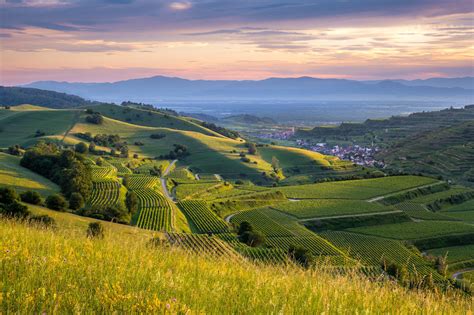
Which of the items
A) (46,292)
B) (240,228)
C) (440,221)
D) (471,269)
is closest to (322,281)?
(46,292)

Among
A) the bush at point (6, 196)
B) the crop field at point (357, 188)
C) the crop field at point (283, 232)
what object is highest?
the bush at point (6, 196)

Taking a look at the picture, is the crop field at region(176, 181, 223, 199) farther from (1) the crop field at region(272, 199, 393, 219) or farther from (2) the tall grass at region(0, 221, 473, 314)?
(2) the tall grass at region(0, 221, 473, 314)

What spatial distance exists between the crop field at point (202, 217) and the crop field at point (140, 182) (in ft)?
38.4

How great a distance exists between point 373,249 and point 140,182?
5411 centimetres

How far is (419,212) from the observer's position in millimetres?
99625

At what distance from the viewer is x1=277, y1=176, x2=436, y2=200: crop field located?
110m

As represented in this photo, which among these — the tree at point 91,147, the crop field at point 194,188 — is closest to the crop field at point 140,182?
the crop field at point 194,188

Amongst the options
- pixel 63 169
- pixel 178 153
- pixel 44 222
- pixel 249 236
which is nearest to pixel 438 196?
pixel 249 236

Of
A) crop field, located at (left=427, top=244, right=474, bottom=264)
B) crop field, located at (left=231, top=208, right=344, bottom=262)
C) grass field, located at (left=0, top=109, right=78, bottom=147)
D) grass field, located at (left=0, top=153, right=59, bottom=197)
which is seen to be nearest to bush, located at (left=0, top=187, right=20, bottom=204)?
grass field, located at (left=0, top=153, right=59, bottom=197)

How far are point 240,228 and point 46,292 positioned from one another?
70348 mm

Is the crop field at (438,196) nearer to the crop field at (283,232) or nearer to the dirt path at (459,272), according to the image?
the dirt path at (459,272)

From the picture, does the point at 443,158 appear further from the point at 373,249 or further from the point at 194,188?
the point at 373,249

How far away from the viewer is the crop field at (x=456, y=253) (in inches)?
2810

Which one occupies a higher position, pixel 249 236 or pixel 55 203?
pixel 55 203
